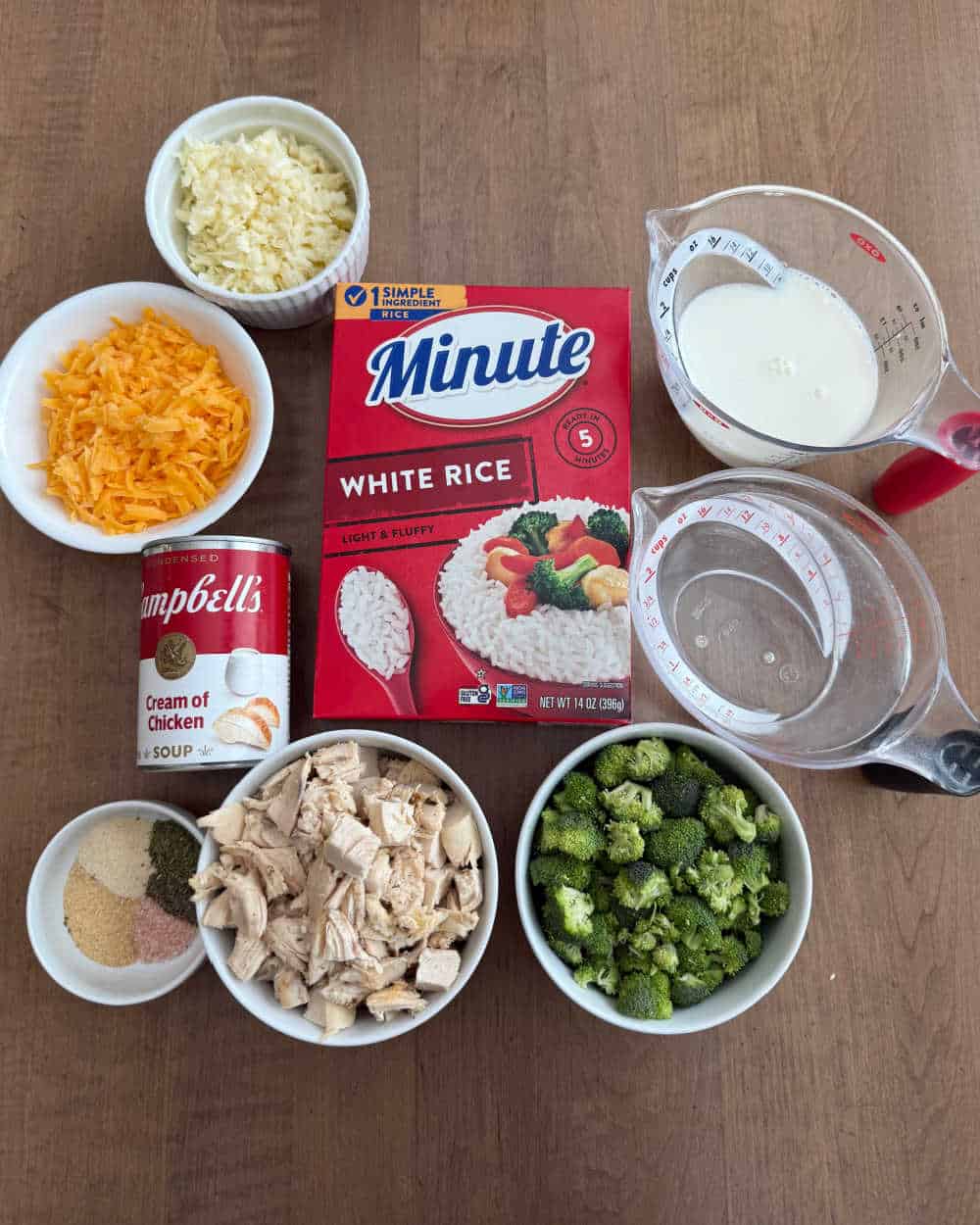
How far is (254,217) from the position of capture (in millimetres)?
1028

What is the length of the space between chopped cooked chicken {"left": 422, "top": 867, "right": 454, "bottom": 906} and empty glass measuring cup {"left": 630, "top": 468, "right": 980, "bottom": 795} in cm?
34

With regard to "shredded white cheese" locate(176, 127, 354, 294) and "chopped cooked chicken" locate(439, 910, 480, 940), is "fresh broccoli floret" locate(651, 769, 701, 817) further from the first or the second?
"shredded white cheese" locate(176, 127, 354, 294)

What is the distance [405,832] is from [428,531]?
377 mm

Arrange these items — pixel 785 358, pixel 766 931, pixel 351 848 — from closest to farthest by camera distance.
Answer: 1. pixel 351 848
2. pixel 766 931
3. pixel 785 358

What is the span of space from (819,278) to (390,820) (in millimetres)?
868

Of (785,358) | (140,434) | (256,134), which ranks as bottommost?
(140,434)

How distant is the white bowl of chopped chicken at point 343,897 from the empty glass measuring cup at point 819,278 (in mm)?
542

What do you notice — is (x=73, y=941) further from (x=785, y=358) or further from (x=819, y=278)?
(x=819, y=278)

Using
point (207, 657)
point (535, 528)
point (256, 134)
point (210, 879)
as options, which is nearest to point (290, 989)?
point (210, 879)

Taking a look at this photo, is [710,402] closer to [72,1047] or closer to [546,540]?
[546,540]

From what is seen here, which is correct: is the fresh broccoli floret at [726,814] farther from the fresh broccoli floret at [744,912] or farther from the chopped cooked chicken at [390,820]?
the chopped cooked chicken at [390,820]

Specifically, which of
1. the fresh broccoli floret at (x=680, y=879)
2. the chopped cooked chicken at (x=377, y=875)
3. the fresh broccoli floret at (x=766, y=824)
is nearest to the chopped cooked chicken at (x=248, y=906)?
the chopped cooked chicken at (x=377, y=875)

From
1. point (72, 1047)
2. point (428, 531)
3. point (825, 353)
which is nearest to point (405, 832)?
point (428, 531)

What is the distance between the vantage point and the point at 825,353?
104cm
